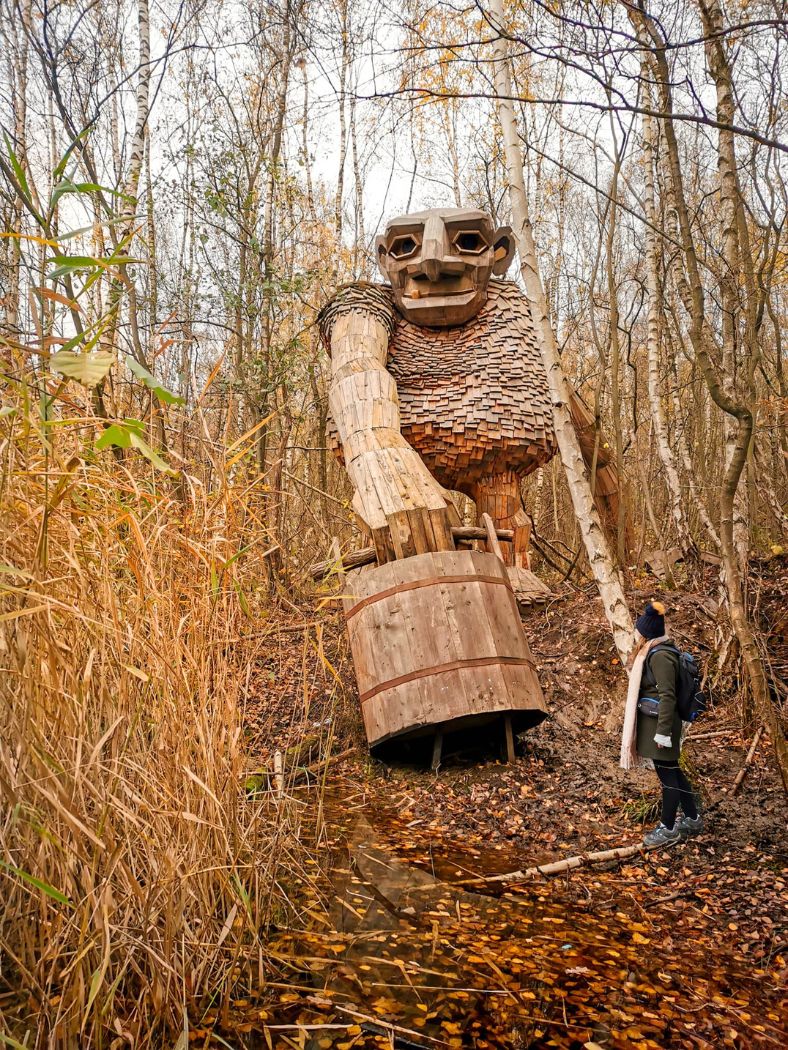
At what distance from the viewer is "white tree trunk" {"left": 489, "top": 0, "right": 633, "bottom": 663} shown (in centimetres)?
366

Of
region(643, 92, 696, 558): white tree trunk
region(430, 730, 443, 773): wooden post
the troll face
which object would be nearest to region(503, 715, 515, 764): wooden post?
region(430, 730, 443, 773): wooden post

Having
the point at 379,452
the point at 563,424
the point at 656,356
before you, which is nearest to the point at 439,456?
the point at 379,452

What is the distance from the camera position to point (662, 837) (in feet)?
9.36

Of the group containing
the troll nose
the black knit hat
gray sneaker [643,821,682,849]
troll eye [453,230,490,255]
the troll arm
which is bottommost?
gray sneaker [643,821,682,849]

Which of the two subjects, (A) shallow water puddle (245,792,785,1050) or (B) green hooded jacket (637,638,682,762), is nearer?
(A) shallow water puddle (245,792,785,1050)

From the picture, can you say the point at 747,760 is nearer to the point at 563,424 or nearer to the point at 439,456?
the point at 563,424

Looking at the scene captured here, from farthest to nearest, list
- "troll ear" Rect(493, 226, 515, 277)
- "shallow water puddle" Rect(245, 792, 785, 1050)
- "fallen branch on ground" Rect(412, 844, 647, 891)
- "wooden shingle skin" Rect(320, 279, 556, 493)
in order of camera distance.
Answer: "troll ear" Rect(493, 226, 515, 277)
"wooden shingle skin" Rect(320, 279, 556, 493)
"fallen branch on ground" Rect(412, 844, 647, 891)
"shallow water puddle" Rect(245, 792, 785, 1050)

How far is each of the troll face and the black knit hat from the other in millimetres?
2327

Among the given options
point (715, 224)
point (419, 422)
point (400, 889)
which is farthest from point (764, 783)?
point (715, 224)

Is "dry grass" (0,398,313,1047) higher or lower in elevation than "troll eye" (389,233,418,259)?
lower

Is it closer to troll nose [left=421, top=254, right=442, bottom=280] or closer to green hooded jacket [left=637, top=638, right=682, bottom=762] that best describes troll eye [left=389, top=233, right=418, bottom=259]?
troll nose [left=421, top=254, right=442, bottom=280]

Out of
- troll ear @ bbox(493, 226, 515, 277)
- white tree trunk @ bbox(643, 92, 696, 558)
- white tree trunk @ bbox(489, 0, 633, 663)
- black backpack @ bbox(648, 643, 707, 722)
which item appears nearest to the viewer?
black backpack @ bbox(648, 643, 707, 722)

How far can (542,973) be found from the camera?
193 centimetres

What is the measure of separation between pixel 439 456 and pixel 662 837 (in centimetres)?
240
